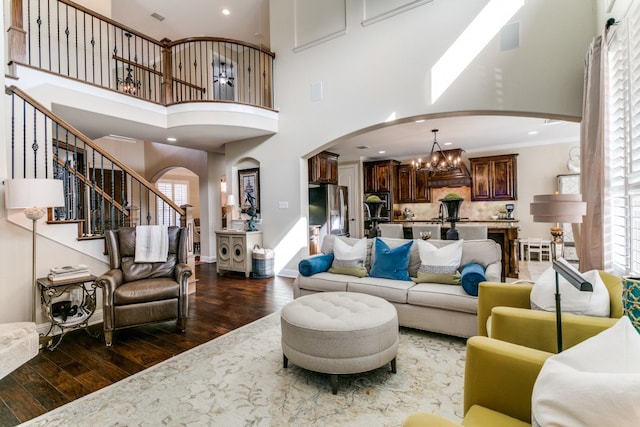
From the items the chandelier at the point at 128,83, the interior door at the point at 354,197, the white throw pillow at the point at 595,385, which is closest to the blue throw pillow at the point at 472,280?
the white throw pillow at the point at 595,385

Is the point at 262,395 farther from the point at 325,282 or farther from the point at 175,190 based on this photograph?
the point at 175,190

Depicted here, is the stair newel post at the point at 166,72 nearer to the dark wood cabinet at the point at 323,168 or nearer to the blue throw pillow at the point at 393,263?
the dark wood cabinet at the point at 323,168

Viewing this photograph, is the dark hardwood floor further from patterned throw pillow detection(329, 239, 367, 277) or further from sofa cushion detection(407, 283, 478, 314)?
sofa cushion detection(407, 283, 478, 314)

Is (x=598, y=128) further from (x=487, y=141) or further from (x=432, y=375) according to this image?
(x=487, y=141)

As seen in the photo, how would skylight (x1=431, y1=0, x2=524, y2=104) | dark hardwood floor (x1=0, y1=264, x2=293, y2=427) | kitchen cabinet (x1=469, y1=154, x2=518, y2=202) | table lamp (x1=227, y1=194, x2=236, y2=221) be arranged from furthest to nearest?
kitchen cabinet (x1=469, y1=154, x2=518, y2=202) → table lamp (x1=227, y1=194, x2=236, y2=221) → skylight (x1=431, y1=0, x2=524, y2=104) → dark hardwood floor (x1=0, y1=264, x2=293, y2=427)

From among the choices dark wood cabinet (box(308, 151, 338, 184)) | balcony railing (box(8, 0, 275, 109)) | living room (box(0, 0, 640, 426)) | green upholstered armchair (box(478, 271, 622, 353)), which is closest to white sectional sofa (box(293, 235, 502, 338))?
green upholstered armchair (box(478, 271, 622, 353))

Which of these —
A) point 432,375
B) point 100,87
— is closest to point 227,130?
point 100,87

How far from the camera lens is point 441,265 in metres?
3.12

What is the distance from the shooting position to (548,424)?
871mm

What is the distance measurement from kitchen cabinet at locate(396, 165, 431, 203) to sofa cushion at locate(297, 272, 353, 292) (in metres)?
6.03

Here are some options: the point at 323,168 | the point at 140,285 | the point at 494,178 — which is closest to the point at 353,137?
the point at 323,168

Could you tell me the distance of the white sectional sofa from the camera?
2729mm

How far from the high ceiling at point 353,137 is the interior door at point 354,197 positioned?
142 cm

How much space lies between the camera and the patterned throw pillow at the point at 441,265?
3.06 m
